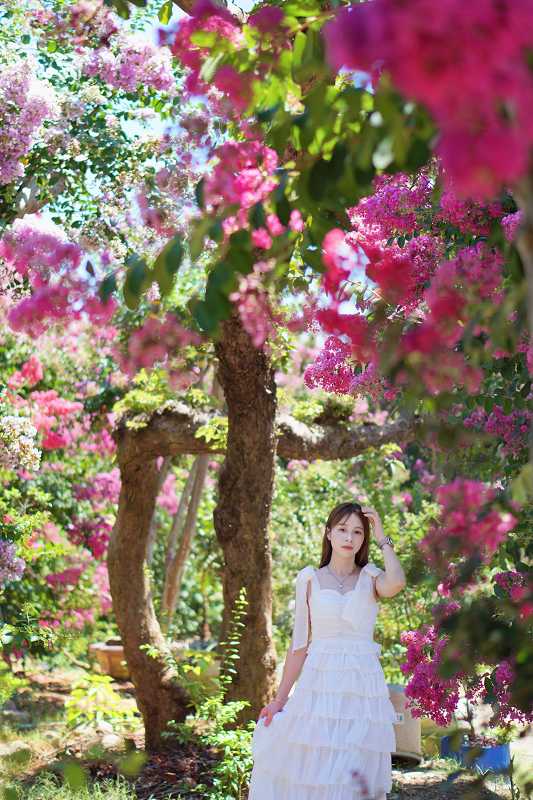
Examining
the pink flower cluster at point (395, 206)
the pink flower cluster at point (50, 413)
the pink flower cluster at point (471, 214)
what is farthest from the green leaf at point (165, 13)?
the pink flower cluster at point (50, 413)

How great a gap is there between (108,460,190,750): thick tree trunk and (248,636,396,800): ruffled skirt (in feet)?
6.48

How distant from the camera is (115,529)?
237 inches

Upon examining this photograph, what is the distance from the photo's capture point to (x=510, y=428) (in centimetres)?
A: 355

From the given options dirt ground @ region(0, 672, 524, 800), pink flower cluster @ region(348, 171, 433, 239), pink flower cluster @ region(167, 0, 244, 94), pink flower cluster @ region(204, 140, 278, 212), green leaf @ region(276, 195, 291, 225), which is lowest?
dirt ground @ region(0, 672, 524, 800)

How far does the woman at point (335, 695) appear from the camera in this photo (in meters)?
3.56

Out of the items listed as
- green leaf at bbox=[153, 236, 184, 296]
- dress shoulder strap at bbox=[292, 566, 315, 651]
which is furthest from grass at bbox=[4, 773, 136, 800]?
green leaf at bbox=[153, 236, 184, 296]

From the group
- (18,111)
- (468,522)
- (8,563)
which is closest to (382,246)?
(468,522)

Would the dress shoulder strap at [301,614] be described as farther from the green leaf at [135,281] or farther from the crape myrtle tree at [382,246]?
the green leaf at [135,281]

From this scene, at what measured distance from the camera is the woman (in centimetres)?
356

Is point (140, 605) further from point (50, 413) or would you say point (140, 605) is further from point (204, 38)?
point (204, 38)

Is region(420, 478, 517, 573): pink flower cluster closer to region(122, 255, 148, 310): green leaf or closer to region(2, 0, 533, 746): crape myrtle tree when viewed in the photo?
region(2, 0, 533, 746): crape myrtle tree

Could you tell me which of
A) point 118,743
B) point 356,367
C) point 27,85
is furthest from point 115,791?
point 27,85

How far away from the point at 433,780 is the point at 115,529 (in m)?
2.33

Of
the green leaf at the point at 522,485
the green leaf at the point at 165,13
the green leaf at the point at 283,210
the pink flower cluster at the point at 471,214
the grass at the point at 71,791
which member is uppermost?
the green leaf at the point at 165,13
